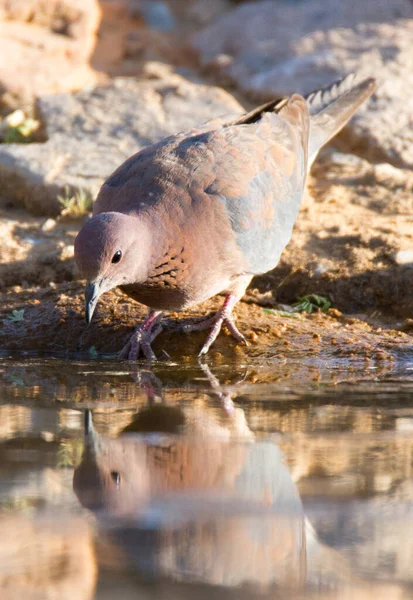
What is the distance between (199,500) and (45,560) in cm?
60

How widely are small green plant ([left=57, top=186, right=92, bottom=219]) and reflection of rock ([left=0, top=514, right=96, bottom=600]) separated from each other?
4.43m

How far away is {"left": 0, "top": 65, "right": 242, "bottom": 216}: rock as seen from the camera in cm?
719

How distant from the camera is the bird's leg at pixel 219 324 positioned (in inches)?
204

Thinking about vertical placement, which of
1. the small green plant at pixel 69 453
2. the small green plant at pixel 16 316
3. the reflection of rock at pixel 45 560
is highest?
the small green plant at pixel 16 316

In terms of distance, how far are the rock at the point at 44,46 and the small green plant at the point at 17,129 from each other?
407 mm

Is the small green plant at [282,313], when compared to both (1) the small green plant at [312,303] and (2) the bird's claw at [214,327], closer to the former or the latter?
(1) the small green plant at [312,303]

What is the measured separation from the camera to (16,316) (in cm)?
552

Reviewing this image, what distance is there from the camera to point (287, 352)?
5094 mm

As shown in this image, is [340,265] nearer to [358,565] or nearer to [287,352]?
[287,352]

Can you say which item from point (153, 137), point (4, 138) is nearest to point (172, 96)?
point (153, 137)

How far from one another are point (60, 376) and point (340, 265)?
93.3 inches

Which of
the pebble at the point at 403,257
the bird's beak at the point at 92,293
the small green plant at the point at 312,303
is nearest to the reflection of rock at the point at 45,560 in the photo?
the bird's beak at the point at 92,293

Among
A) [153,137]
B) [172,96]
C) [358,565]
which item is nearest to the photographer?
[358,565]

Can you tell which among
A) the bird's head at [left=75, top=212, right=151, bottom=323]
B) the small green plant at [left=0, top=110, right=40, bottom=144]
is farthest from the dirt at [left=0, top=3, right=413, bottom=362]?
the bird's head at [left=75, top=212, right=151, bottom=323]
